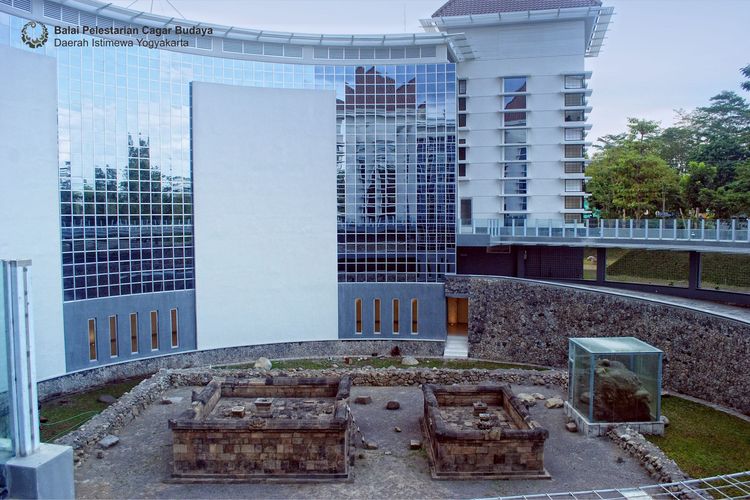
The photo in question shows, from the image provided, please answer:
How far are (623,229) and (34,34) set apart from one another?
26285mm

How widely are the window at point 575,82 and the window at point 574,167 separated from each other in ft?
14.3

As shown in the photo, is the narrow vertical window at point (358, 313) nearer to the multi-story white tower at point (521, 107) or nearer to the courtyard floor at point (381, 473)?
the multi-story white tower at point (521, 107)

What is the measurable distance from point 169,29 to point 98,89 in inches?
172

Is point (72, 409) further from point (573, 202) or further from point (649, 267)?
point (573, 202)

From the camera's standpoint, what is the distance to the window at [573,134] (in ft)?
110

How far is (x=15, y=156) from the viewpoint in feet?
69.1

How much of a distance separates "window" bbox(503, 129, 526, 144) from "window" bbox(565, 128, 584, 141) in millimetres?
2491

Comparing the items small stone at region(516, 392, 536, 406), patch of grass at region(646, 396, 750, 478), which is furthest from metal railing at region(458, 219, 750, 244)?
small stone at region(516, 392, 536, 406)

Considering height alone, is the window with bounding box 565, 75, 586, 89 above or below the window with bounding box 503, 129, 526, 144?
above

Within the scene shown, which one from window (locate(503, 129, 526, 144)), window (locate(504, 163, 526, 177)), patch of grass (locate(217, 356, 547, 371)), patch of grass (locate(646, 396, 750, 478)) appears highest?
window (locate(503, 129, 526, 144))

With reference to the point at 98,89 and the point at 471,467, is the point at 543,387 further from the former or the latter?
the point at 98,89

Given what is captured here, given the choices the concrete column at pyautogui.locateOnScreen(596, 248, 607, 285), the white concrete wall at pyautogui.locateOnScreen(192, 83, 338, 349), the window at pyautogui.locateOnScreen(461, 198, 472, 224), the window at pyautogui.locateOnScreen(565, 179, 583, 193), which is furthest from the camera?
the window at pyautogui.locateOnScreen(461, 198, 472, 224)

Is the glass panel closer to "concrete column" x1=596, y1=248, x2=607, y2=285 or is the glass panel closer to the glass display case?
"concrete column" x1=596, y1=248, x2=607, y2=285

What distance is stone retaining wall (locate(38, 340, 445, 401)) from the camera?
23281 millimetres
